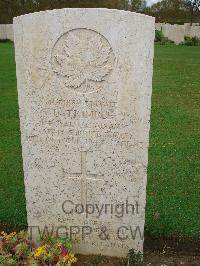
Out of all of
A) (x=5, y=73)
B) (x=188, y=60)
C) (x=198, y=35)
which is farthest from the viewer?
(x=198, y=35)

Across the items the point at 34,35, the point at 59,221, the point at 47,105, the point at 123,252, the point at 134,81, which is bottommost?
the point at 123,252

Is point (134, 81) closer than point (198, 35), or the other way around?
point (134, 81)

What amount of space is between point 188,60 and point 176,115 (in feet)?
36.6

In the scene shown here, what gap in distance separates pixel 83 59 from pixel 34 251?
62.7 inches

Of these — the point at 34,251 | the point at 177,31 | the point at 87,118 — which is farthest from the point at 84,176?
the point at 177,31

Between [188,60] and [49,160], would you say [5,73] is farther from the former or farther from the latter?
[49,160]

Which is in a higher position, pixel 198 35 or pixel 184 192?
pixel 198 35

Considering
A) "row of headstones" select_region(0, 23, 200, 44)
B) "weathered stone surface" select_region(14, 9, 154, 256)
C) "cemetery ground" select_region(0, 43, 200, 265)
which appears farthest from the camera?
"row of headstones" select_region(0, 23, 200, 44)

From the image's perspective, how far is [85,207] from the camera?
3578 mm

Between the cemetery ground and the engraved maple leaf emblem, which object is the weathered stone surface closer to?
the engraved maple leaf emblem

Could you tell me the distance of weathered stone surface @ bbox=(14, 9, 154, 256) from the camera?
9.97 ft

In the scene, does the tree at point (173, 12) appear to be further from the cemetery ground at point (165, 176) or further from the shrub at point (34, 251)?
the shrub at point (34, 251)

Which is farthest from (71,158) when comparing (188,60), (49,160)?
(188,60)

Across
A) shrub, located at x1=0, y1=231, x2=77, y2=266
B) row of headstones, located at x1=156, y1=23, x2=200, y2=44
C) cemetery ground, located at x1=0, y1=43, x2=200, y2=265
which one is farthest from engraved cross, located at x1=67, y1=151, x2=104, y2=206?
row of headstones, located at x1=156, y1=23, x2=200, y2=44
